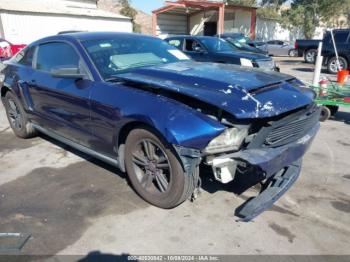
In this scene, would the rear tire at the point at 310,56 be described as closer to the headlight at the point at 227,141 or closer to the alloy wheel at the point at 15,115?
the alloy wheel at the point at 15,115

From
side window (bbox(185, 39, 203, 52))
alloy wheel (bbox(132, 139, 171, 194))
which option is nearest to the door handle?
alloy wheel (bbox(132, 139, 171, 194))

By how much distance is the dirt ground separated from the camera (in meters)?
2.87

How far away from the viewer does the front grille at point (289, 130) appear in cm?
310

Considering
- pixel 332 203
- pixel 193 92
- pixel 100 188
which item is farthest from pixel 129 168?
pixel 332 203

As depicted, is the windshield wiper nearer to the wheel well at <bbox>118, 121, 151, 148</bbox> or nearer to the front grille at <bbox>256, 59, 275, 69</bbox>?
the wheel well at <bbox>118, 121, 151, 148</bbox>

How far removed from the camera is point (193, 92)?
122 inches

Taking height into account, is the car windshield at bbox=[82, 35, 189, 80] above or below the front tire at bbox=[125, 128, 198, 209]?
above

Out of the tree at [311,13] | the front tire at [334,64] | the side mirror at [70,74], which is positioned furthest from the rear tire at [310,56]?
the side mirror at [70,74]

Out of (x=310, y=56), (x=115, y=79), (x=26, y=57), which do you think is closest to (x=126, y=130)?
(x=115, y=79)

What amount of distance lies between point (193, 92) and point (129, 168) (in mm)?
1075

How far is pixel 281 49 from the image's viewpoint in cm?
2467

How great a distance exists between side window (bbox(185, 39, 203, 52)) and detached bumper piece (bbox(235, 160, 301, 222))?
7.88 metres

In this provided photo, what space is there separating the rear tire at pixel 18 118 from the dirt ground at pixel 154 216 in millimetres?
1012

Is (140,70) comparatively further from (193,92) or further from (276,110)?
(276,110)
